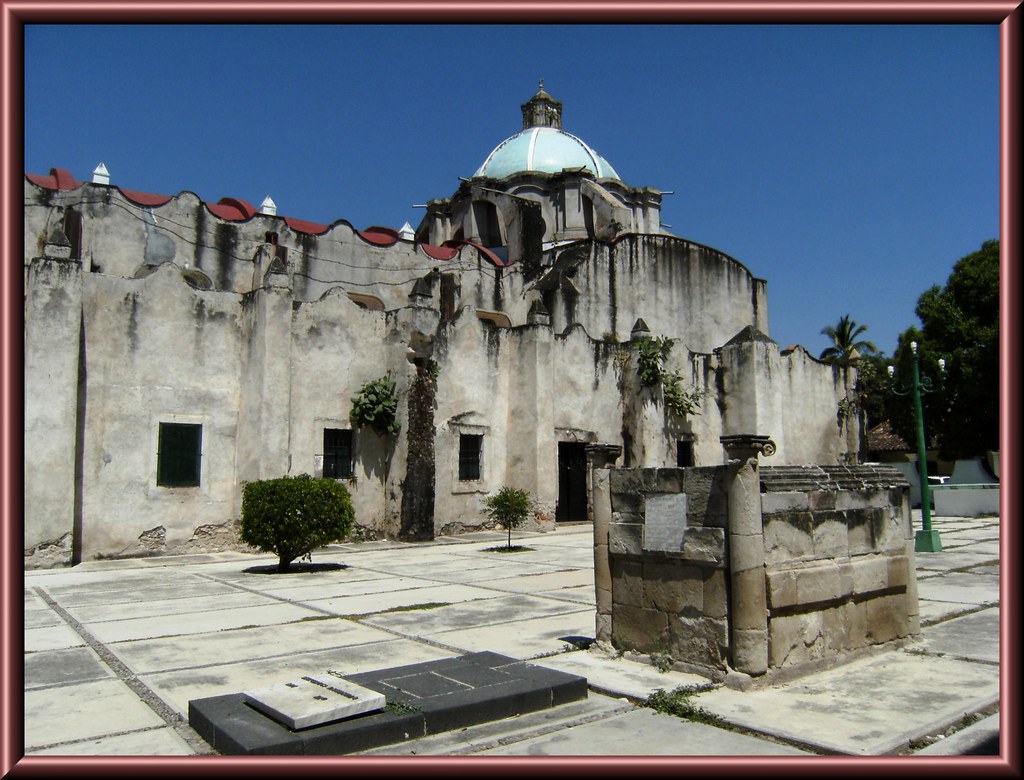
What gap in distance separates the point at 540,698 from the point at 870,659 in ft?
9.95

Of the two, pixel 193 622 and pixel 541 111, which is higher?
pixel 541 111

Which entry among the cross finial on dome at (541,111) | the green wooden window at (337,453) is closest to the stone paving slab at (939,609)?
the green wooden window at (337,453)

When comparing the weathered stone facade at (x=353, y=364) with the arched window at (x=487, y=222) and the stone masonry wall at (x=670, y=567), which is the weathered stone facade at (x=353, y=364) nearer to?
the arched window at (x=487, y=222)

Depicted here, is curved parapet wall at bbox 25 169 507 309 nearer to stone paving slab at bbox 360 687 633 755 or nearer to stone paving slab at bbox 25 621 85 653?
stone paving slab at bbox 25 621 85 653

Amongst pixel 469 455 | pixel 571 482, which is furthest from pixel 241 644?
pixel 571 482

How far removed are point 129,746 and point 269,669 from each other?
1869mm

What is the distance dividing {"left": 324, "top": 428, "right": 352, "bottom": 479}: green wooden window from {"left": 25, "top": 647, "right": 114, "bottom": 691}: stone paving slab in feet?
33.6

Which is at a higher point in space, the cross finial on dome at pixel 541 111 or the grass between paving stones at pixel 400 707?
the cross finial on dome at pixel 541 111

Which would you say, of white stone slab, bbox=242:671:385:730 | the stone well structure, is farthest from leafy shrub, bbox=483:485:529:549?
white stone slab, bbox=242:671:385:730

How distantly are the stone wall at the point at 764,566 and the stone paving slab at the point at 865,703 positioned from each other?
0.28 metres

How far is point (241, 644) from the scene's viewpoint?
752 cm

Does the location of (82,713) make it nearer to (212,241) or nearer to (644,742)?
(644,742)

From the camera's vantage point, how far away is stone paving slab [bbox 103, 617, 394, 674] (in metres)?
6.88

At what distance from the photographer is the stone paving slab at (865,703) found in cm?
472
